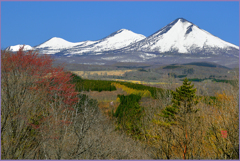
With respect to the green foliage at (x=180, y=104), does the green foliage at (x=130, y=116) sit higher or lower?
lower

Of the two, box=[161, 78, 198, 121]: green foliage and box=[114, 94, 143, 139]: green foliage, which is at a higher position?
box=[161, 78, 198, 121]: green foliage

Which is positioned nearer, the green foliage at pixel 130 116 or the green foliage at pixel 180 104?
the green foliage at pixel 180 104

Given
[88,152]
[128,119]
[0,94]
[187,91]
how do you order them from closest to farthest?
[0,94] → [88,152] → [187,91] → [128,119]

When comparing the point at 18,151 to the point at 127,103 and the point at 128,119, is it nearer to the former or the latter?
the point at 128,119

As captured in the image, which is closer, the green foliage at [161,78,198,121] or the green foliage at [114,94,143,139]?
the green foliage at [161,78,198,121]

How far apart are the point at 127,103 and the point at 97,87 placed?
10.9m

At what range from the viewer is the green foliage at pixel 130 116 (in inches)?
1457

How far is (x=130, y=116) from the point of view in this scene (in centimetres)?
4125

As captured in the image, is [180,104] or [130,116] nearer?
[180,104]

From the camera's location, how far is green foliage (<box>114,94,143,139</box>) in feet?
121

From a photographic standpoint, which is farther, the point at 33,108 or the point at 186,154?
the point at 186,154

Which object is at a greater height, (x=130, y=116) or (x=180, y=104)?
(x=180, y=104)

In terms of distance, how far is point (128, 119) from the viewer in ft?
135

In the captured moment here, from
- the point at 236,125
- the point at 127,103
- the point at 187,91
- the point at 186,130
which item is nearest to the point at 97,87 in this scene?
the point at 127,103
